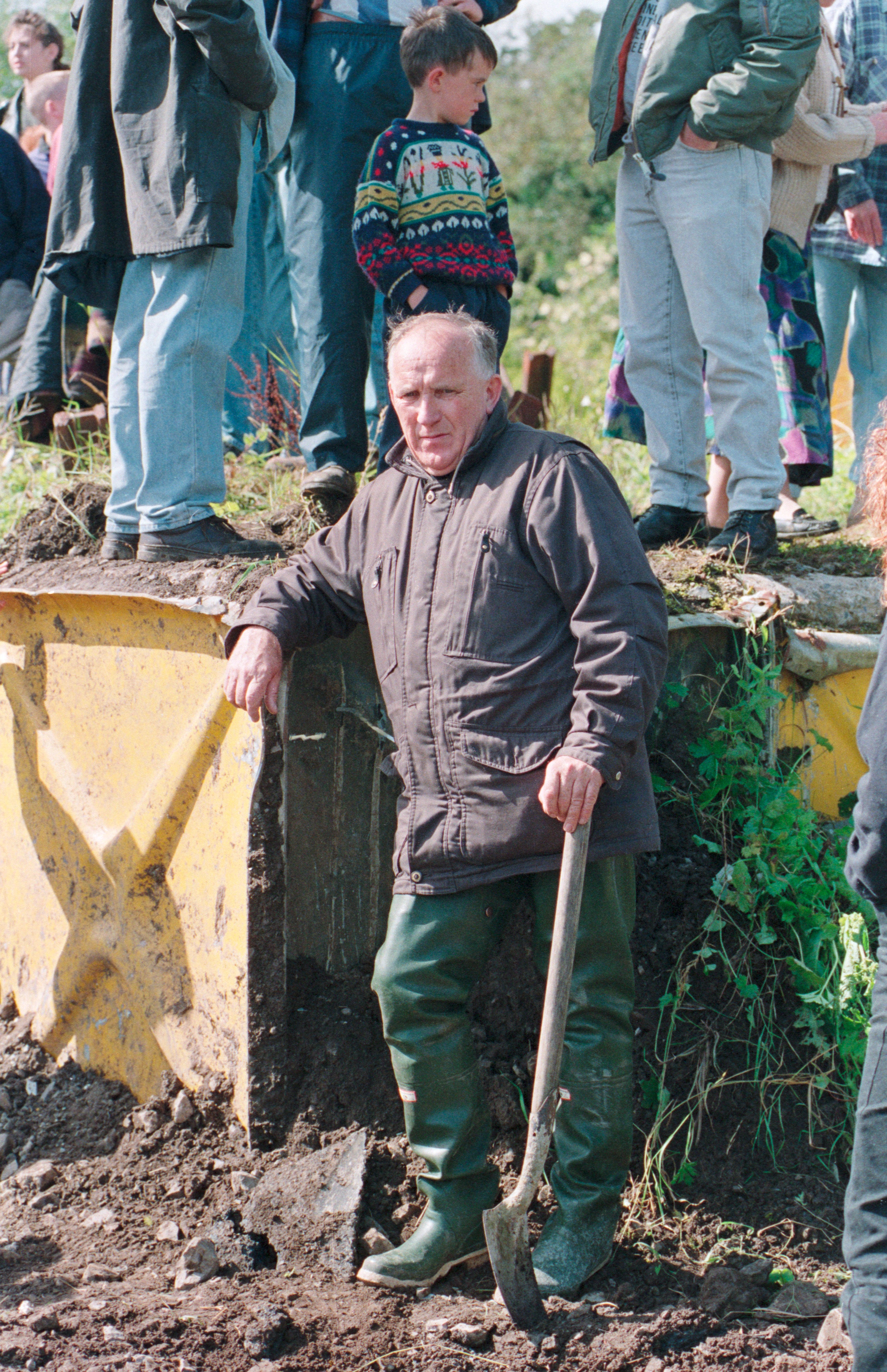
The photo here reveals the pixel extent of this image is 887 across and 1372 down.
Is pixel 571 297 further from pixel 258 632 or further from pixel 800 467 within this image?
pixel 258 632

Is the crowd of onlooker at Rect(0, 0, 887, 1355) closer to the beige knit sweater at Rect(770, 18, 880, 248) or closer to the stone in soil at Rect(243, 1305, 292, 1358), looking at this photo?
the beige knit sweater at Rect(770, 18, 880, 248)

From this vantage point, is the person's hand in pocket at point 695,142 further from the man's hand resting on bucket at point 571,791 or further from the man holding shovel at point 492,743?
the man's hand resting on bucket at point 571,791

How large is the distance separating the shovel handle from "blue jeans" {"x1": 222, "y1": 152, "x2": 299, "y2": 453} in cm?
298

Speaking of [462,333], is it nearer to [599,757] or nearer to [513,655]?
[513,655]

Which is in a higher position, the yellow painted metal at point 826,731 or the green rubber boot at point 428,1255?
the yellow painted metal at point 826,731

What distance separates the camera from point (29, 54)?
621cm

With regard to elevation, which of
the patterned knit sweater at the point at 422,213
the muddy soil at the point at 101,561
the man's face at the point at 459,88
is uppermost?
the man's face at the point at 459,88

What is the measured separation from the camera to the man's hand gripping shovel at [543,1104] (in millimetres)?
2641

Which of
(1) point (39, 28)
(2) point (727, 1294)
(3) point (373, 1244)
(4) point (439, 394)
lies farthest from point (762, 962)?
(1) point (39, 28)

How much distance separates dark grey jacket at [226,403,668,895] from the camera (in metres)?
2.68

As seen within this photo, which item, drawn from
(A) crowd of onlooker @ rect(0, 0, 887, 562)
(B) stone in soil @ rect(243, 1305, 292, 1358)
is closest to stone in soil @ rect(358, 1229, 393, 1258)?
(B) stone in soil @ rect(243, 1305, 292, 1358)

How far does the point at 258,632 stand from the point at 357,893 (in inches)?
33.4

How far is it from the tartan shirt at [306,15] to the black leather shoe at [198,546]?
160cm

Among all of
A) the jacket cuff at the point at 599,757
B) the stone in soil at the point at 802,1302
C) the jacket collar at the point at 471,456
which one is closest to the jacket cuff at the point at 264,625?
the jacket collar at the point at 471,456
